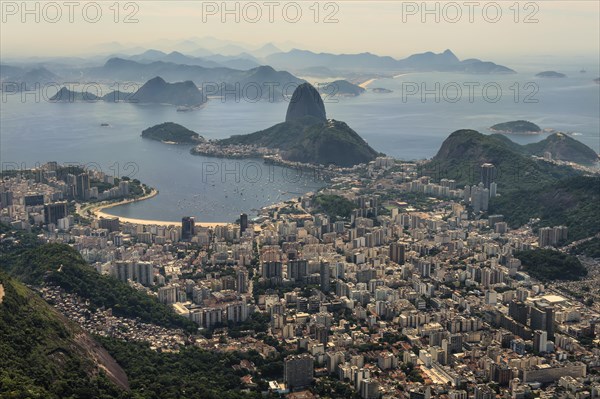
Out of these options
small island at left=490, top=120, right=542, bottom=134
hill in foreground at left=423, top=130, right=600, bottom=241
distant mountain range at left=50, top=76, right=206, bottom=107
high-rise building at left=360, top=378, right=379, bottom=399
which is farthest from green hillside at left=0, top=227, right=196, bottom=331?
distant mountain range at left=50, top=76, right=206, bottom=107

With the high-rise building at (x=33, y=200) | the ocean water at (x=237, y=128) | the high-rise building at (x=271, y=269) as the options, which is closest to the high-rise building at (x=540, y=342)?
the high-rise building at (x=271, y=269)

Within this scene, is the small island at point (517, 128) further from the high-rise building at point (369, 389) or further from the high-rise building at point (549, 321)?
the high-rise building at point (369, 389)

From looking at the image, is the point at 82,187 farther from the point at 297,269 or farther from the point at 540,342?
the point at 540,342

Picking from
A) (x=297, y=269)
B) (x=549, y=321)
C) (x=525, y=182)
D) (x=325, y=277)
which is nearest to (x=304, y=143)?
(x=525, y=182)

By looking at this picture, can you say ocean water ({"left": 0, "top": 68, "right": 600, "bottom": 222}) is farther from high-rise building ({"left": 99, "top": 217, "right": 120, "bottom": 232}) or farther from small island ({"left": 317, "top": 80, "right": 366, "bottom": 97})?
high-rise building ({"left": 99, "top": 217, "right": 120, "bottom": 232})

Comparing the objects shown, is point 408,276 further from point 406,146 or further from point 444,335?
point 406,146

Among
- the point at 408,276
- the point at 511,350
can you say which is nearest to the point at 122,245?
the point at 408,276
